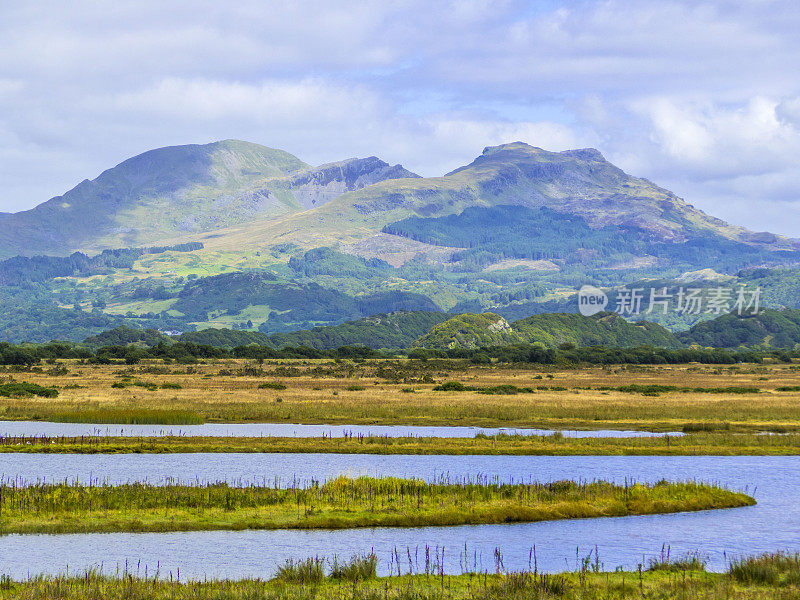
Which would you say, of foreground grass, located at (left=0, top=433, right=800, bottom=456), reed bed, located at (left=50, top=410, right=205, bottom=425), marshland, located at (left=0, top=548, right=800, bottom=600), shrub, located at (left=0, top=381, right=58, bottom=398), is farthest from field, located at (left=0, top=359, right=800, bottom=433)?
marshland, located at (left=0, top=548, right=800, bottom=600)

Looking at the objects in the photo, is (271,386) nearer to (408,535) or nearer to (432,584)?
(408,535)

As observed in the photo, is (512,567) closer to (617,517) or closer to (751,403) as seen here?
(617,517)

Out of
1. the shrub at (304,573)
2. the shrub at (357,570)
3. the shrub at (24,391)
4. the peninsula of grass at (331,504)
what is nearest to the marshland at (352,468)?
the peninsula of grass at (331,504)

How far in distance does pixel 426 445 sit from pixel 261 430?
1597 centimetres

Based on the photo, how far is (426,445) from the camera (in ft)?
202

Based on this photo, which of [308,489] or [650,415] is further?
[650,415]

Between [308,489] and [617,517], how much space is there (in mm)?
14841

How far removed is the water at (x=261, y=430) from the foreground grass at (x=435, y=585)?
3700 cm

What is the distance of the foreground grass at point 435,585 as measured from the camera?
27438 mm

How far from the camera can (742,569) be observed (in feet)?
101

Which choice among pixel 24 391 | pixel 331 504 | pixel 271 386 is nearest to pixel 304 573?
pixel 331 504

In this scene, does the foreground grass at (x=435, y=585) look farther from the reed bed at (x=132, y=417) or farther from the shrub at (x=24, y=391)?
the shrub at (x=24, y=391)

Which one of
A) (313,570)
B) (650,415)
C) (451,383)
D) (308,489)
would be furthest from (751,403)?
(313,570)

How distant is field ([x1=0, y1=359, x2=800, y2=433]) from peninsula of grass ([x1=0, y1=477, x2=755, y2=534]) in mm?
32744
